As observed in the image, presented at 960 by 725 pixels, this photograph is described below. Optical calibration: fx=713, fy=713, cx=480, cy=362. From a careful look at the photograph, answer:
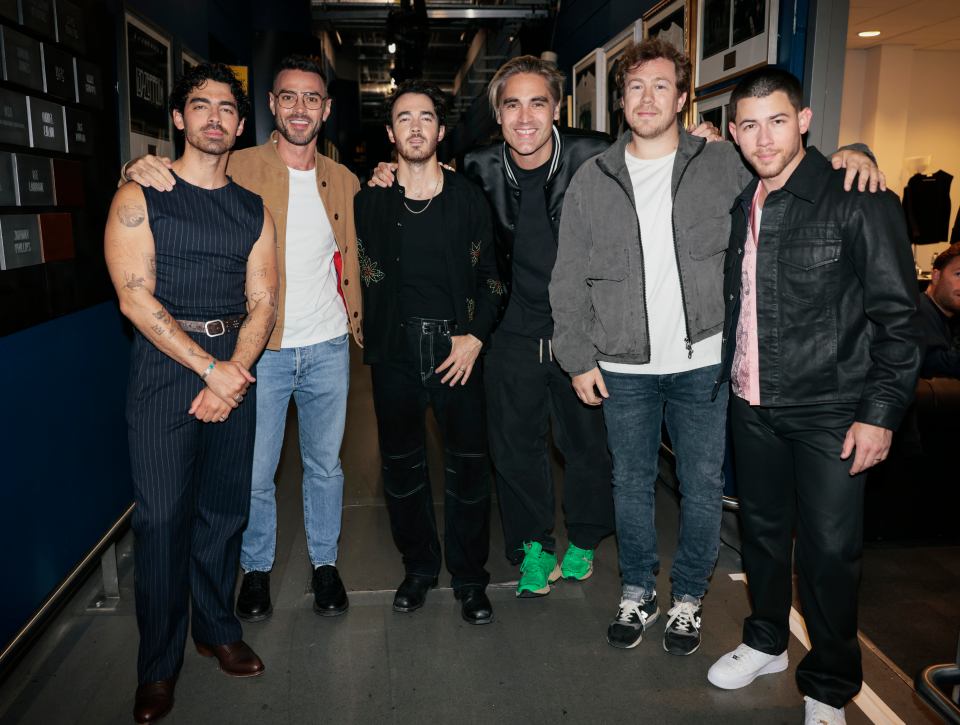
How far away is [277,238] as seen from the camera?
2.38 m

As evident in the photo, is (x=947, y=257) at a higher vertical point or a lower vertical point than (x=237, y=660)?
higher

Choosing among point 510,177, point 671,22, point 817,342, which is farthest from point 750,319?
point 671,22

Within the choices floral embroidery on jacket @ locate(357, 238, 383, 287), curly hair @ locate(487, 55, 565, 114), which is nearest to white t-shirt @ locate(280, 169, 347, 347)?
floral embroidery on jacket @ locate(357, 238, 383, 287)

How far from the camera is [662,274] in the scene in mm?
2236

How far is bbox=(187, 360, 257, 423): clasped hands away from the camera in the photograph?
2.04 metres

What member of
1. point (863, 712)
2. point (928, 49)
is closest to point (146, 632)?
point (863, 712)

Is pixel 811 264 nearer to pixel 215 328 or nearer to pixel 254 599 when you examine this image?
pixel 215 328

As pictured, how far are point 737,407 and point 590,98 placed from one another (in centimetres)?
365

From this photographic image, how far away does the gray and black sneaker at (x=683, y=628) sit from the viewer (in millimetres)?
2383

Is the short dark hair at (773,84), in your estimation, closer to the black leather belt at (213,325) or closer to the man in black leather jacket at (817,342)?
the man in black leather jacket at (817,342)

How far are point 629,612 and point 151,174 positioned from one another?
2.05 m

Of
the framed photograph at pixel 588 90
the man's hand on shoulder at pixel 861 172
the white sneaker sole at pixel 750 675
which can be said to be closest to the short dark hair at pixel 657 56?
the man's hand on shoulder at pixel 861 172

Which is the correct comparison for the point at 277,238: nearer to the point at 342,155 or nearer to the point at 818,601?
the point at 818,601

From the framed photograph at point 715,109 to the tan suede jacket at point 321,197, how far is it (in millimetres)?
1659
